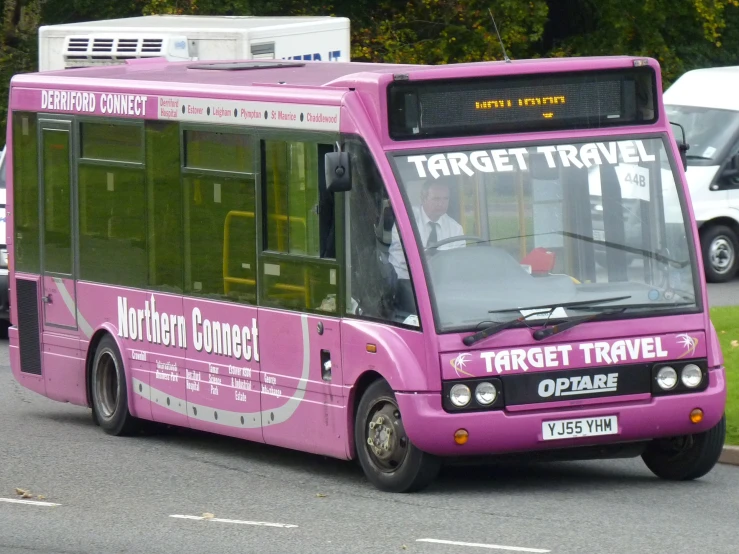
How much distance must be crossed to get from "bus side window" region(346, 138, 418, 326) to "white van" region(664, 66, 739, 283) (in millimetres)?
12559

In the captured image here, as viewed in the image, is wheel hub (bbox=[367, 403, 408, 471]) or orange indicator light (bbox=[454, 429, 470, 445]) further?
wheel hub (bbox=[367, 403, 408, 471])

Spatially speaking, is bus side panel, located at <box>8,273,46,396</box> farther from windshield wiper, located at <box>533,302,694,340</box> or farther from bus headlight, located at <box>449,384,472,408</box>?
windshield wiper, located at <box>533,302,694,340</box>

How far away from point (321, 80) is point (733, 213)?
488 inches

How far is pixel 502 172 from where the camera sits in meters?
9.89

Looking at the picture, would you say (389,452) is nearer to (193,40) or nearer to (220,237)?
(220,237)

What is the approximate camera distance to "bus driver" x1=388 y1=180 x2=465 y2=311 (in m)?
9.65

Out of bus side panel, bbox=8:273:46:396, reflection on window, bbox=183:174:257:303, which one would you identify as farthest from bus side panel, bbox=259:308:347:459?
bus side panel, bbox=8:273:46:396

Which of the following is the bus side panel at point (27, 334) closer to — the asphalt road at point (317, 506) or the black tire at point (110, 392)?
the black tire at point (110, 392)

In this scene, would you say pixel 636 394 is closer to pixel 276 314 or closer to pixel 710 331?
pixel 710 331

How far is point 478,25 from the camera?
32500 mm

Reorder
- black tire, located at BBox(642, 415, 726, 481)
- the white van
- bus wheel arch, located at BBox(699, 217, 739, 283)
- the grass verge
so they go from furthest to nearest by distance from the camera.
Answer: bus wheel arch, located at BBox(699, 217, 739, 283), the white van, the grass verge, black tire, located at BBox(642, 415, 726, 481)

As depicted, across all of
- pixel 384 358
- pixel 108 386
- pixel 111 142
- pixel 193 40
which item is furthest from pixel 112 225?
pixel 193 40

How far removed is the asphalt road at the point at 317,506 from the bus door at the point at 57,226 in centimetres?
139

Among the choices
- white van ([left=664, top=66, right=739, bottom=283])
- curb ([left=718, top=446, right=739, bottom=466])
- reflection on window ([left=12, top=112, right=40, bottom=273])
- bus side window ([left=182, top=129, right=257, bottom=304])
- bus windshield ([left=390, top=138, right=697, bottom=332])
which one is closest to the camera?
bus windshield ([left=390, top=138, right=697, bottom=332])
